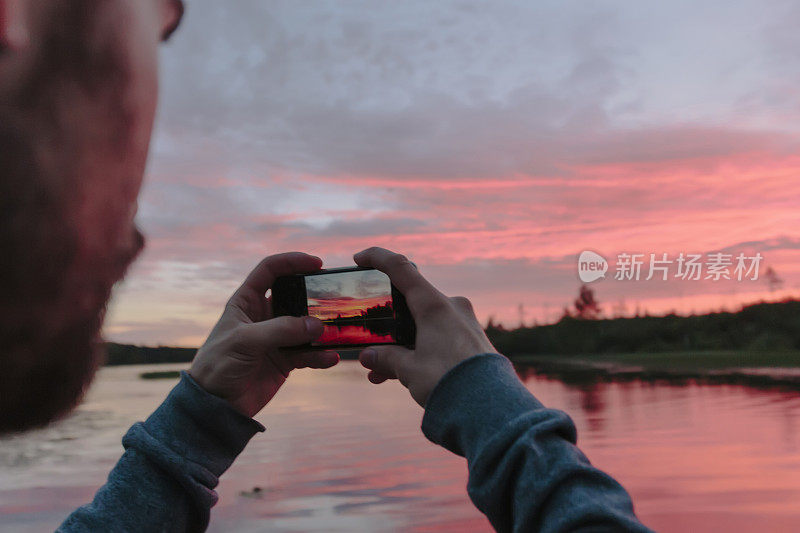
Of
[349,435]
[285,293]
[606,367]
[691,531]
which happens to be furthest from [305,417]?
[606,367]

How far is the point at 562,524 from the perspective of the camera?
780 mm

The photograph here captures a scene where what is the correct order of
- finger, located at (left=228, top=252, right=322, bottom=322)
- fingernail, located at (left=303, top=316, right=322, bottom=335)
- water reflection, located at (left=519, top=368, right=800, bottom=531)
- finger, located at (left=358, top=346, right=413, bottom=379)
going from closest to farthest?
finger, located at (left=358, top=346, right=413, bottom=379), fingernail, located at (left=303, top=316, right=322, bottom=335), finger, located at (left=228, top=252, right=322, bottom=322), water reflection, located at (left=519, top=368, right=800, bottom=531)

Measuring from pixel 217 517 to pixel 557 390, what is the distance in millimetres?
13592

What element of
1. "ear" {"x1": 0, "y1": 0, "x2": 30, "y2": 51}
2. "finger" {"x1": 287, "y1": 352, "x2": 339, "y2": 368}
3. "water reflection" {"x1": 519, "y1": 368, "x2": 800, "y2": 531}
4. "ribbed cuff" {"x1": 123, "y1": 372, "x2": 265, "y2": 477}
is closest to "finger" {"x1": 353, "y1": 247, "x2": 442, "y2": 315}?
"finger" {"x1": 287, "y1": 352, "x2": 339, "y2": 368}

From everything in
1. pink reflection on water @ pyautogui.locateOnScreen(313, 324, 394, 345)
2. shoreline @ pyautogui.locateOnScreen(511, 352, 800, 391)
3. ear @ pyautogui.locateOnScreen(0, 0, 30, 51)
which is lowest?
shoreline @ pyautogui.locateOnScreen(511, 352, 800, 391)

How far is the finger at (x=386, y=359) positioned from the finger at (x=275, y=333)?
5.0 inches

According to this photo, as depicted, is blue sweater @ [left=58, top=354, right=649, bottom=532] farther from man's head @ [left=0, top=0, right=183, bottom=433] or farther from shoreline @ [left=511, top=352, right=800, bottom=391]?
shoreline @ [left=511, top=352, right=800, bottom=391]

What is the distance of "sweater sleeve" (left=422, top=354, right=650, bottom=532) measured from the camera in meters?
0.80

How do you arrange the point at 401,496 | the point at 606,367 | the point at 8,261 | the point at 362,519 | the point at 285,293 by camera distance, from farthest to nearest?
the point at 606,367 → the point at 401,496 → the point at 362,519 → the point at 285,293 → the point at 8,261

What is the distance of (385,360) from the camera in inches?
48.1

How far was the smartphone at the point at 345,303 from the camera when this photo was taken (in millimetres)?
1303

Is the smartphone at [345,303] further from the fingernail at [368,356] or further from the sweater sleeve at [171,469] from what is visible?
the sweater sleeve at [171,469]

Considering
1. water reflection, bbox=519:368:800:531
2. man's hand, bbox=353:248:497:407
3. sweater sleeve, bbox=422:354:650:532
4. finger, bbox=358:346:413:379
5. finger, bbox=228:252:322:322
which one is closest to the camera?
sweater sleeve, bbox=422:354:650:532

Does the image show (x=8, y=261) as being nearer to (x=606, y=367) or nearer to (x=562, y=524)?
(x=562, y=524)
